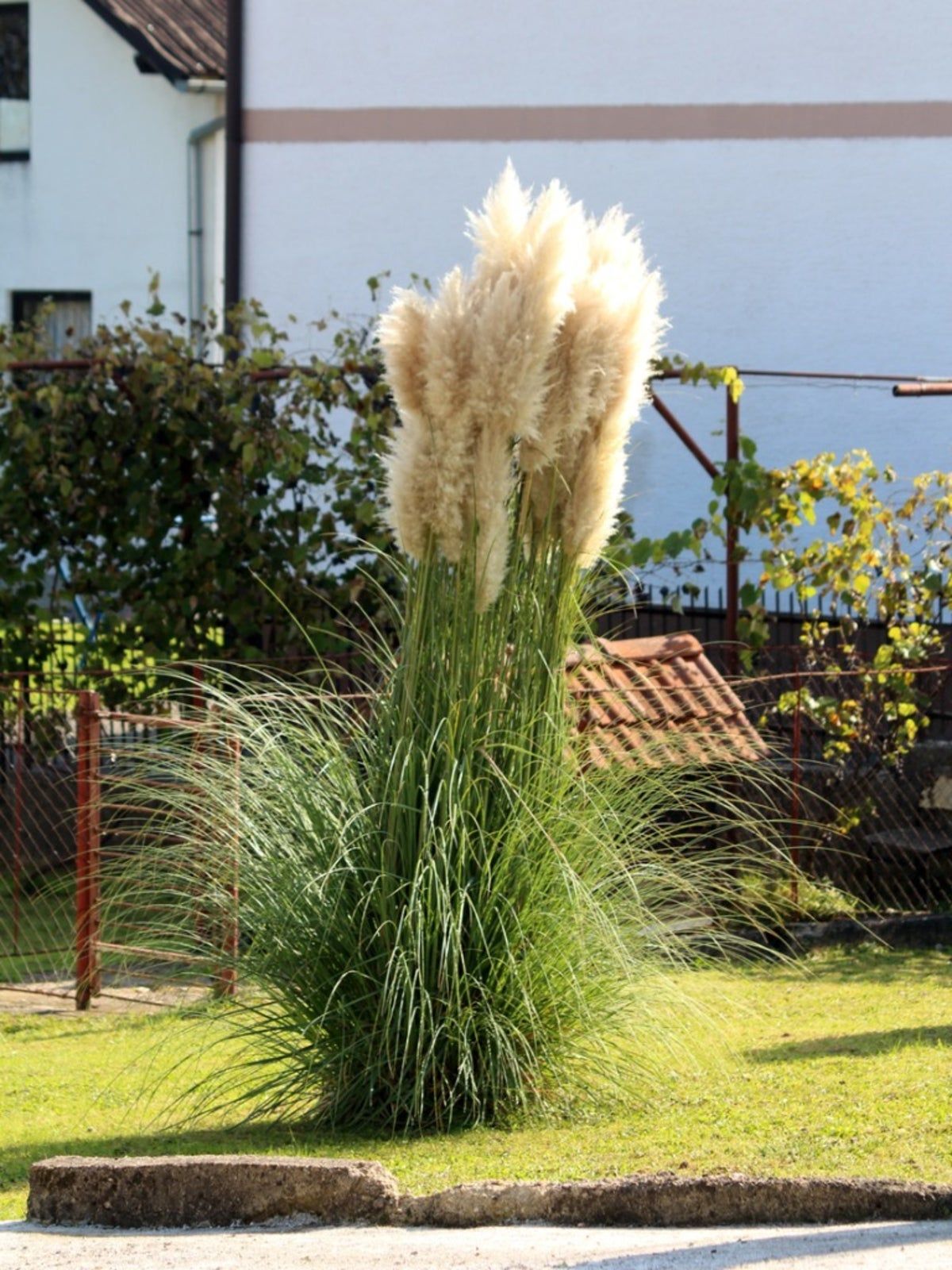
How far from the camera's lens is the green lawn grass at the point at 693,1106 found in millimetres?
5238

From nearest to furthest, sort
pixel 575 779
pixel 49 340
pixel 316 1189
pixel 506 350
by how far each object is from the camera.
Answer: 1. pixel 316 1189
2. pixel 506 350
3. pixel 575 779
4. pixel 49 340

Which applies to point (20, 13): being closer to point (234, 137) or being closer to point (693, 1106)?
point (234, 137)

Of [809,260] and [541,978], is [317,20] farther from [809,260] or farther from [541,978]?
[541,978]

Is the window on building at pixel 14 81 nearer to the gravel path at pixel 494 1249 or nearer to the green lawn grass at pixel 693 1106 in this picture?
the green lawn grass at pixel 693 1106

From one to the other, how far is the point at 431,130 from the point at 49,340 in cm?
678

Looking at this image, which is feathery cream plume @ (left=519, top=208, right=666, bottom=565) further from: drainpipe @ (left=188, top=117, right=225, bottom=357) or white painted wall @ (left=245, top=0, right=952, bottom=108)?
drainpipe @ (left=188, top=117, right=225, bottom=357)

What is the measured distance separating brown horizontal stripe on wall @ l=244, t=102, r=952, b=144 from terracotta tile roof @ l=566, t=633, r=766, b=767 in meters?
8.18

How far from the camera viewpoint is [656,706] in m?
9.36

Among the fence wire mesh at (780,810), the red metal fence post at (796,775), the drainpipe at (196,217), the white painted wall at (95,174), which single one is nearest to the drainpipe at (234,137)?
the drainpipe at (196,217)

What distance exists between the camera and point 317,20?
18562 millimetres

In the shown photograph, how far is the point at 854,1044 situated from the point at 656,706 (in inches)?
97.2

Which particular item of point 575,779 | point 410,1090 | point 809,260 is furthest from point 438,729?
point 809,260

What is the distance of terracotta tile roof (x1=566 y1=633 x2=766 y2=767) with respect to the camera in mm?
6539

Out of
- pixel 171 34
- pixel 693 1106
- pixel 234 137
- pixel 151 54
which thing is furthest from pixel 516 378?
pixel 171 34
